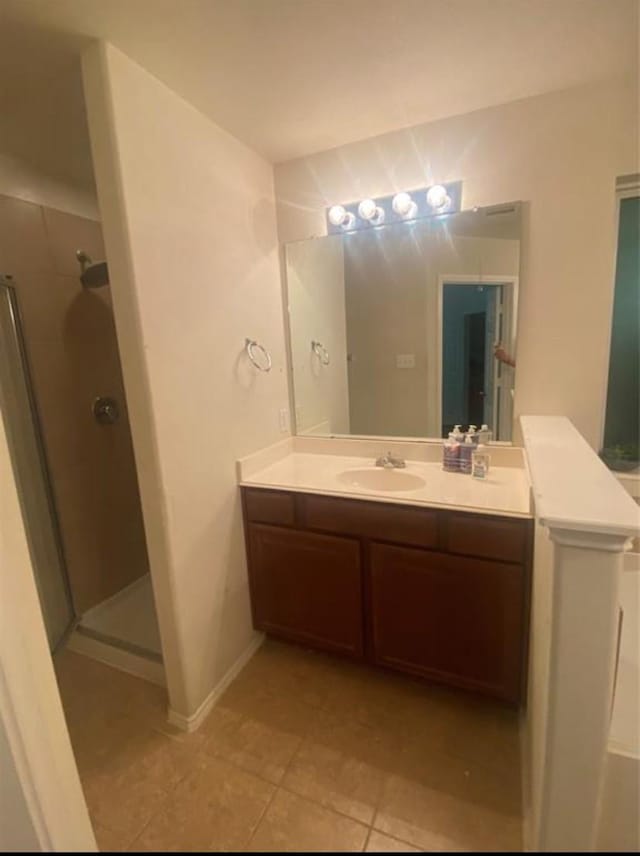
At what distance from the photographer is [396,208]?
1.76 metres

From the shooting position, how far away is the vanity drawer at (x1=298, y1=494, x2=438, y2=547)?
1.45m

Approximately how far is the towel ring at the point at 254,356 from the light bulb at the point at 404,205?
0.85m

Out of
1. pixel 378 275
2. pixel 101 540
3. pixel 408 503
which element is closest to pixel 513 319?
pixel 378 275

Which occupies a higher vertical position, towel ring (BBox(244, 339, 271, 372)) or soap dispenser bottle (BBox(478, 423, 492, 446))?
towel ring (BBox(244, 339, 271, 372))

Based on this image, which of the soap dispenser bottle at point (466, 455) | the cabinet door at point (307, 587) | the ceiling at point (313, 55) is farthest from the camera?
the soap dispenser bottle at point (466, 455)

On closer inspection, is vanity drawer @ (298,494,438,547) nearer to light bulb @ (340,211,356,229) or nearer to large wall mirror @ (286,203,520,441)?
large wall mirror @ (286,203,520,441)

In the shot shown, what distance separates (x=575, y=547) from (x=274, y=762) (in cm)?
87

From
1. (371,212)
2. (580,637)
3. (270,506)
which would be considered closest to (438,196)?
(371,212)

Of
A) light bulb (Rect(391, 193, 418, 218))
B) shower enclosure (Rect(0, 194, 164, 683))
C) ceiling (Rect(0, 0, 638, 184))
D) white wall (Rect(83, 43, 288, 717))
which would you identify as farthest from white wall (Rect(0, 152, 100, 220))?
light bulb (Rect(391, 193, 418, 218))

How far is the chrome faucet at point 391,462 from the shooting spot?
1859 mm

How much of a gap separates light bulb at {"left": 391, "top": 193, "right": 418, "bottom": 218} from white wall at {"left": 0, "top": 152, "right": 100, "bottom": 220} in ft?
5.27

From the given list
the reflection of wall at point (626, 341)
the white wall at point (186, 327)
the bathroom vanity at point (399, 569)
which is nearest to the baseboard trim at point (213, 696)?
the white wall at point (186, 327)

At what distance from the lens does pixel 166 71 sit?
127cm

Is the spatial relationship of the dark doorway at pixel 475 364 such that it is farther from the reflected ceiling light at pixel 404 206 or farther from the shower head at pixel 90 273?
the shower head at pixel 90 273
